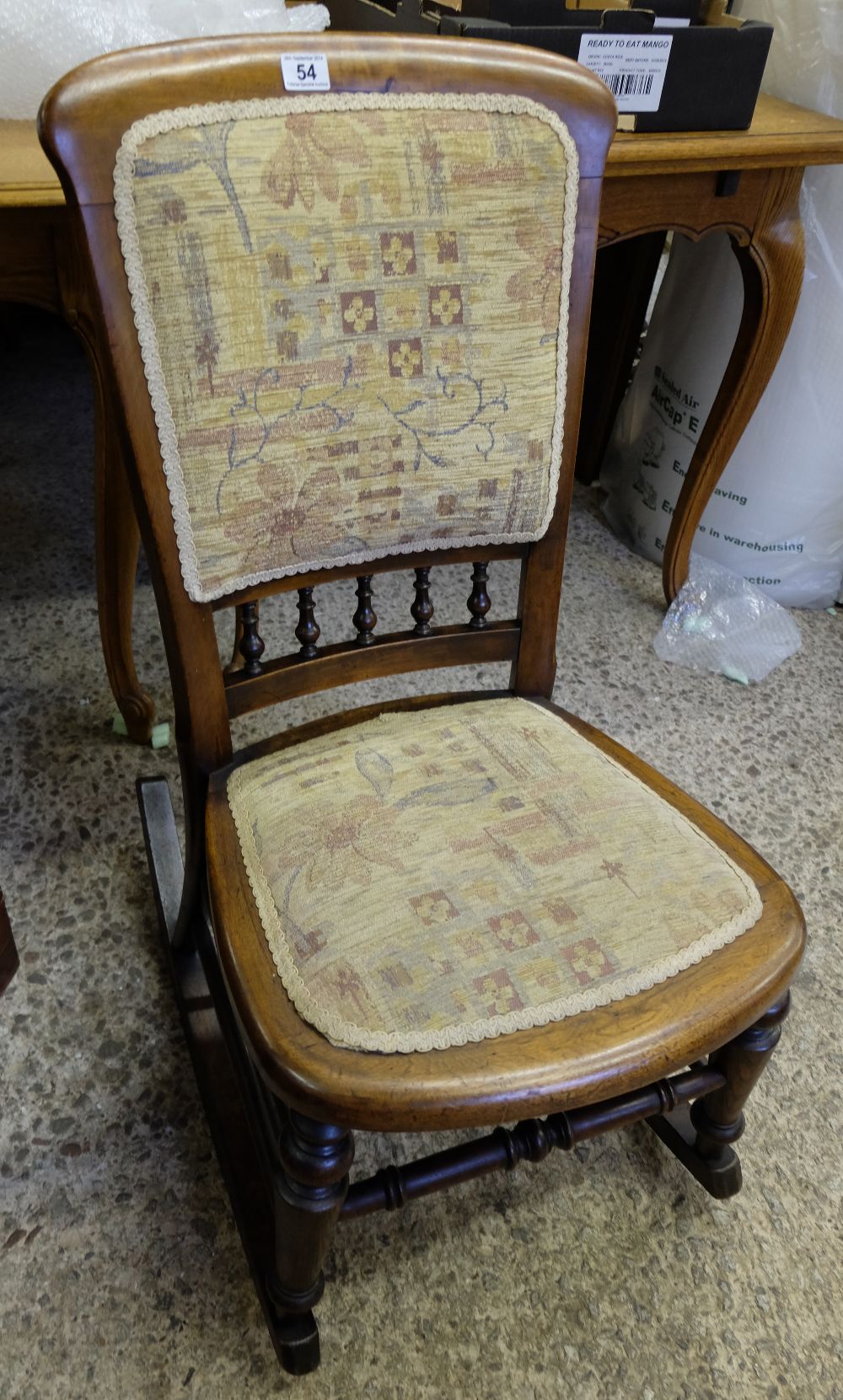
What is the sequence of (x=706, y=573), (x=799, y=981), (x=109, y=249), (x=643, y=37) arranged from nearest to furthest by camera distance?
1. (x=109, y=249)
2. (x=643, y=37)
3. (x=799, y=981)
4. (x=706, y=573)

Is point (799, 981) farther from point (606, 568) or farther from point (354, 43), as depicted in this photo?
point (354, 43)

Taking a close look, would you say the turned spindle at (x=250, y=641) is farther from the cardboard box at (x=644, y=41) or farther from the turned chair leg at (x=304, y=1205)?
the cardboard box at (x=644, y=41)

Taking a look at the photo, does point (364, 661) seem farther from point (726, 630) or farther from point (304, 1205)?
point (726, 630)

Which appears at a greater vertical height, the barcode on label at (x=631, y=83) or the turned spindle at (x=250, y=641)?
the barcode on label at (x=631, y=83)

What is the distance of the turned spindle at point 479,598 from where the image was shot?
38.8 inches

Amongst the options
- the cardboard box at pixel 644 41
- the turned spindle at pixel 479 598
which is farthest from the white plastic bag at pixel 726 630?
the turned spindle at pixel 479 598

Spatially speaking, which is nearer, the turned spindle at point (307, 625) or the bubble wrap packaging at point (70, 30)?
the turned spindle at point (307, 625)

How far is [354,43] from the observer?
2.46ft

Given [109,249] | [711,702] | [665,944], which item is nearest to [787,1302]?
[665,944]

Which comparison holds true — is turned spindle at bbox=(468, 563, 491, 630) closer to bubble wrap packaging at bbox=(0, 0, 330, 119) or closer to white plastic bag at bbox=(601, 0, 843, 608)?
bubble wrap packaging at bbox=(0, 0, 330, 119)

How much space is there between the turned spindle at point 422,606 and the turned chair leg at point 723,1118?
46 centimetres

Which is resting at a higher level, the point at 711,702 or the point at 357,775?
the point at 357,775

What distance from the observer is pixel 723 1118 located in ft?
3.23

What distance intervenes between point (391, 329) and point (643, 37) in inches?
26.1
